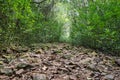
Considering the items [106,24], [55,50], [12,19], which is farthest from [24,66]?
[106,24]

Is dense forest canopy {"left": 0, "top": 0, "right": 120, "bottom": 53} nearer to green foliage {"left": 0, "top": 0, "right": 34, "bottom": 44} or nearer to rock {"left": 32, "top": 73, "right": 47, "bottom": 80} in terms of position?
green foliage {"left": 0, "top": 0, "right": 34, "bottom": 44}

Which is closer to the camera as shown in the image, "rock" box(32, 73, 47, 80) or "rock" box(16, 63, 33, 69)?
"rock" box(32, 73, 47, 80)

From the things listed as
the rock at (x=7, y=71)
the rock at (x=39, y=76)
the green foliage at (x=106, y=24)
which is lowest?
the rock at (x=39, y=76)

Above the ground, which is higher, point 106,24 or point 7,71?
point 106,24

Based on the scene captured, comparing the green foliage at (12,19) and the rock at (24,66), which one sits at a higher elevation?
the green foliage at (12,19)

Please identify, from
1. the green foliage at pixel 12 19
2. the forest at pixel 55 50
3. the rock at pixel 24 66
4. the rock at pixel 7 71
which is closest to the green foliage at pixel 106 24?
the forest at pixel 55 50

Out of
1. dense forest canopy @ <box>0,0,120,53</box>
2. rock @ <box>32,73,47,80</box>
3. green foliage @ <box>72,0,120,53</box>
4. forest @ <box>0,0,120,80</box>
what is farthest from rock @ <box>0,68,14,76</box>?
green foliage @ <box>72,0,120,53</box>

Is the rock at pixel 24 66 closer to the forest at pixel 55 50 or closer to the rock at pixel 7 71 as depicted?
the forest at pixel 55 50

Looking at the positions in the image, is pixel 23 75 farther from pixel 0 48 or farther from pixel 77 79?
pixel 0 48

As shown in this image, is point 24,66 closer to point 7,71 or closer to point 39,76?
point 7,71

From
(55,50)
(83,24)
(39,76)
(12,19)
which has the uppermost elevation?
(12,19)

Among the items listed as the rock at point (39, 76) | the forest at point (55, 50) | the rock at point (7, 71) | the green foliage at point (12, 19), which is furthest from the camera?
the green foliage at point (12, 19)

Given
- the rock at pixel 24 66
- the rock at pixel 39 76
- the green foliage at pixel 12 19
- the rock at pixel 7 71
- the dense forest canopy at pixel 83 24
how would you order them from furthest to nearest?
1. the dense forest canopy at pixel 83 24
2. the green foliage at pixel 12 19
3. the rock at pixel 24 66
4. the rock at pixel 7 71
5. the rock at pixel 39 76

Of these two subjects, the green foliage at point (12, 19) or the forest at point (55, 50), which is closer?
the forest at point (55, 50)
